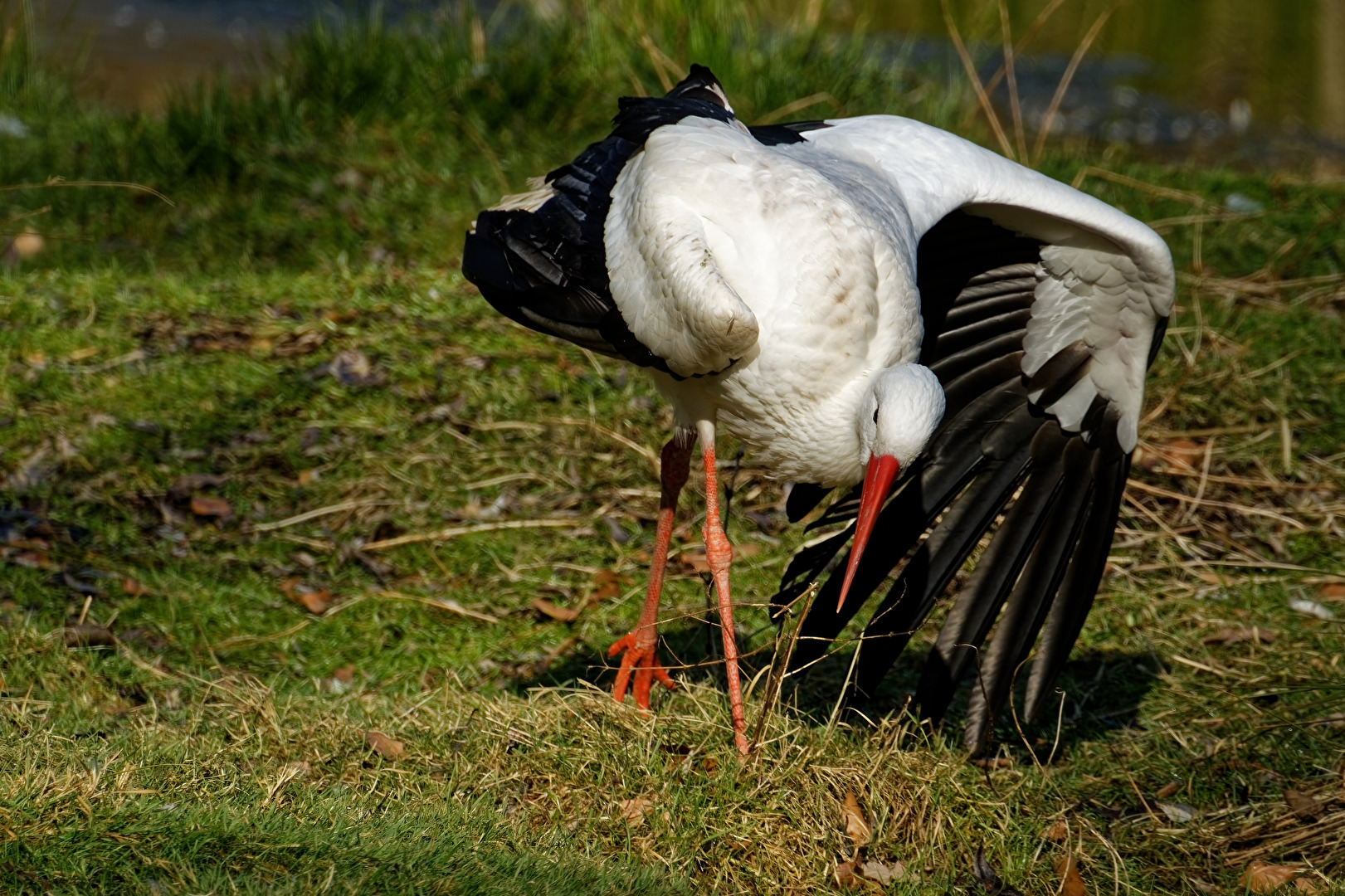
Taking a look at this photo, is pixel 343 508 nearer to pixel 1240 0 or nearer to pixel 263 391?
pixel 263 391

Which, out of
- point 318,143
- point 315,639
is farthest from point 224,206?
point 315,639

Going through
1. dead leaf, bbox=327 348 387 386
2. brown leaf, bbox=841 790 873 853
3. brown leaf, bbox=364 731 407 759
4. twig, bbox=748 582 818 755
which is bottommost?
dead leaf, bbox=327 348 387 386

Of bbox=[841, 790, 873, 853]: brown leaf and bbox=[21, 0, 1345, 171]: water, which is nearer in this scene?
bbox=[841, 790, 873, 853]: brown leaf

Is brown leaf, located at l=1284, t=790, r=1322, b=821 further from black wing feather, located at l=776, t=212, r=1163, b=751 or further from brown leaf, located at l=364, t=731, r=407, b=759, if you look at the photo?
brown leaf, located at l=364, t=731, r=407, b=759

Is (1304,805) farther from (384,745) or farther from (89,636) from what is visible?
(89,636)

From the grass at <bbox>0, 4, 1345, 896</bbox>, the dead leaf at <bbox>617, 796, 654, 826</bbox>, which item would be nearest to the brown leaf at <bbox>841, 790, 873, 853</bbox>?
the grass at <bbox>0, 4, 1345, 896</bbox>

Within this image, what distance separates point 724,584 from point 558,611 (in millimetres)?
1022

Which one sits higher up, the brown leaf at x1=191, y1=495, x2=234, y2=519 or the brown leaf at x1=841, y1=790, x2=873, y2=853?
the brown leaf at x1=841, y1=790, x2=873, y2=853

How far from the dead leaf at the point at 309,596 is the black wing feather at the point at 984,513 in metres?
1.50

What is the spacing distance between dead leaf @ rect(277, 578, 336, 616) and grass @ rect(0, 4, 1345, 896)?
1 centimetres

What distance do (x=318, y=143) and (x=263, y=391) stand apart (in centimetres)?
218

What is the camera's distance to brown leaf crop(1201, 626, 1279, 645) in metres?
4.28

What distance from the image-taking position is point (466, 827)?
2836mm

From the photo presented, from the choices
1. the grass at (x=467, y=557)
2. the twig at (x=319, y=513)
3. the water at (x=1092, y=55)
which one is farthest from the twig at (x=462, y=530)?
the water at (x=1092, y=55)
